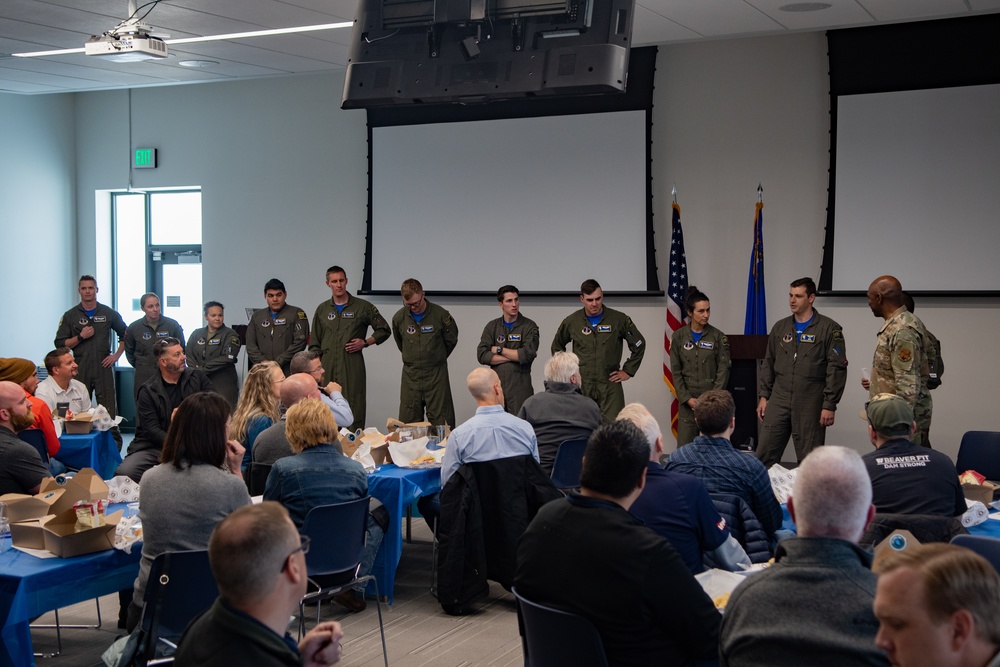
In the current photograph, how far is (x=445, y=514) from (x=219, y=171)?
25.4ft

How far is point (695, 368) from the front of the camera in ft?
26.4

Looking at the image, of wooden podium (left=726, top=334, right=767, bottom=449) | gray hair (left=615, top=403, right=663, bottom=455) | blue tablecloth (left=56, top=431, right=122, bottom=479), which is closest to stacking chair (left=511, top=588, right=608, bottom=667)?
gray hair (left=615, top=403, right=663, bottom=455)

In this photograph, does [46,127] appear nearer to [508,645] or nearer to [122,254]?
[122,254]

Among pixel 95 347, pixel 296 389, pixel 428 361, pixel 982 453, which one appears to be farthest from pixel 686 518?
pixel 95 347

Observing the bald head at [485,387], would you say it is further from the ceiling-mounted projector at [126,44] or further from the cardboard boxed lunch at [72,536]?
the ceiling-mounted projector at [126,44]

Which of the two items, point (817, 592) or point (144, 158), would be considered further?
point (144, 158)

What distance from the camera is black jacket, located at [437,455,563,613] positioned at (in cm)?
483

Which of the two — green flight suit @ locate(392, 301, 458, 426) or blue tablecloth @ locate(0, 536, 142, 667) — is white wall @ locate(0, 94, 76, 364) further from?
blue tablecloth @ locate(0, 536, 142, 667)

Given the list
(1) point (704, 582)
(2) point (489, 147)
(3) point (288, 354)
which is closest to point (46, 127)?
(3) point (288, 354)

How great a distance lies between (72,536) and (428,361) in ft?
18.9

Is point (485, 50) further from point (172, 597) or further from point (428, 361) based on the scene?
point (428, 361)

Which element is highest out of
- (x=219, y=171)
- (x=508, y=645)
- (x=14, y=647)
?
(x=219, y=171)

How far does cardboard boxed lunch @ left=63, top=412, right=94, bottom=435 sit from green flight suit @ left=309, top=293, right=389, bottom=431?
290cm

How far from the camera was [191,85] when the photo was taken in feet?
38.2
